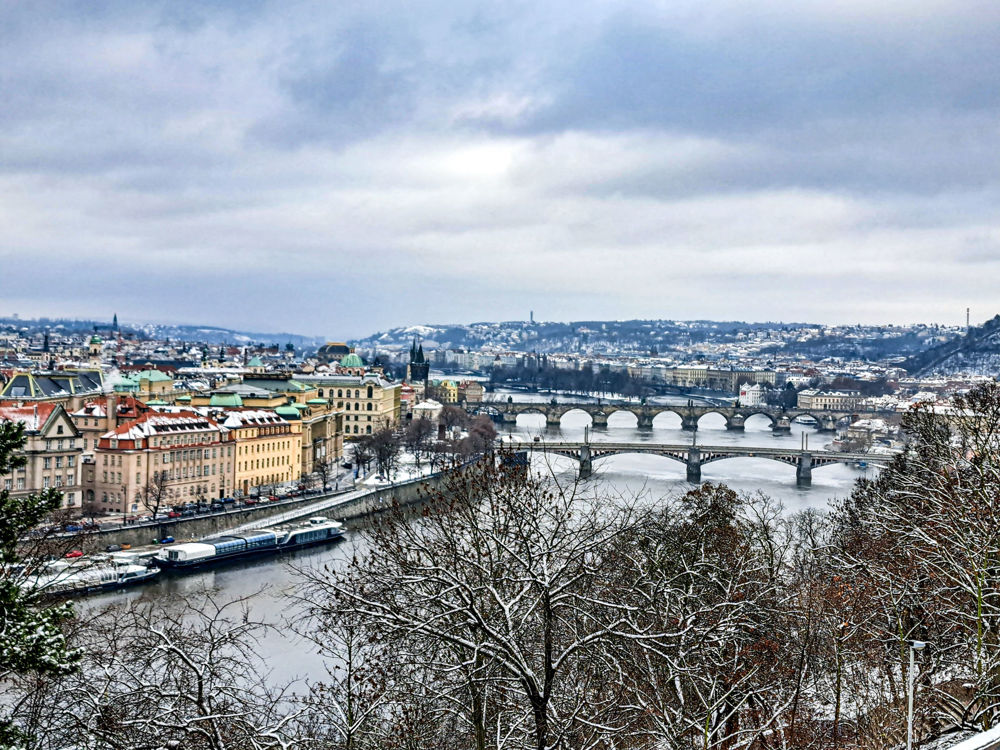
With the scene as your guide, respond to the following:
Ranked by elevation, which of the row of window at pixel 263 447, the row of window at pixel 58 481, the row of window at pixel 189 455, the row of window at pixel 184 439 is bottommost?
the row of window at pixel 58 481

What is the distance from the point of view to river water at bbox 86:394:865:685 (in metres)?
16.9

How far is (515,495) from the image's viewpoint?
7.73 metres

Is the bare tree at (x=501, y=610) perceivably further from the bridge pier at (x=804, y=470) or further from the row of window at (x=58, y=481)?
the bridge pier at (x=804, y=470)

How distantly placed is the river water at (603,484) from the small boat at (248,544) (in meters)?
0.42

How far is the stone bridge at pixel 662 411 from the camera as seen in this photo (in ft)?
220

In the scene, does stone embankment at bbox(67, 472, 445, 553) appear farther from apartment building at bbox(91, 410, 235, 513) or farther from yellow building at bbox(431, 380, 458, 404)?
yellow building at bbox(431, 380, 458, 404)

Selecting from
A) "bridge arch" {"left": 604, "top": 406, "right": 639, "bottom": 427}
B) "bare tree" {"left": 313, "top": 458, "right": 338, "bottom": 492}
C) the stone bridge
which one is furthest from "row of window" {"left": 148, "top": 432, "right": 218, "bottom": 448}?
"bridge arch" {"left": 604, "top": 406, "right": 639, "bottom": 427}

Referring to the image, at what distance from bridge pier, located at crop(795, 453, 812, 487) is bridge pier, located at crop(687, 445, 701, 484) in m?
3.50

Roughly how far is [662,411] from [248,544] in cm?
4495

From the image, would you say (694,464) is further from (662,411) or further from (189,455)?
(662,411)

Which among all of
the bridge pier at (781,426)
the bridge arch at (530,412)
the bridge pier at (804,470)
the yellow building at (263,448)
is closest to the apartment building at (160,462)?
the yellow building at (263,448)

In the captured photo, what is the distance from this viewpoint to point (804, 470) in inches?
1604

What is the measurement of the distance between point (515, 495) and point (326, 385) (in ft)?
158

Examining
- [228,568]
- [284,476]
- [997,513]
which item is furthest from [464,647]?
[284,476]
